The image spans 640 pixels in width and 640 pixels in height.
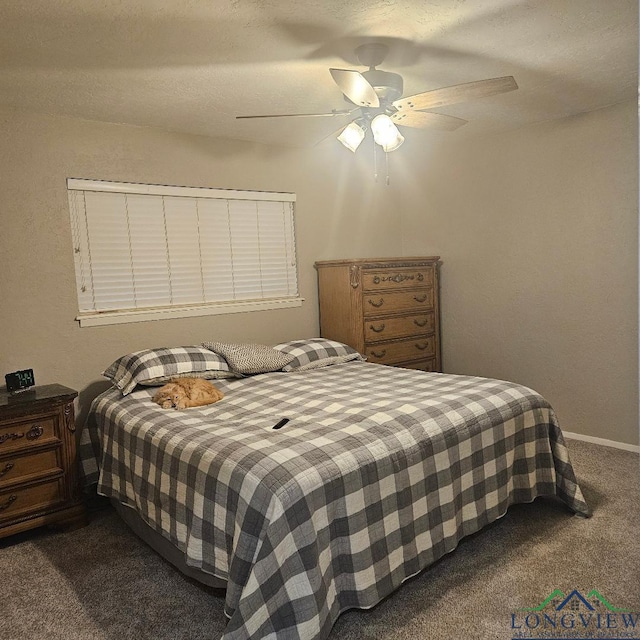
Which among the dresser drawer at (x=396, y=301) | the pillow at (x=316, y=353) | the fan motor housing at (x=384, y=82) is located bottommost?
the pillow at (x=316, y=353)

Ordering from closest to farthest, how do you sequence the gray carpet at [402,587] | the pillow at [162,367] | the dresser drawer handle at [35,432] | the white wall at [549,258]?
the gray carpet at [402,587] < the dresser drawer handle at [35,432] < the pillow at [162,367] < the white wall at [549,258]

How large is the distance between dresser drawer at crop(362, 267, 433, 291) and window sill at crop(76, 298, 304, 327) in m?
0.60

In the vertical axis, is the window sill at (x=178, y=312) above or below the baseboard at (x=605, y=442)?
above

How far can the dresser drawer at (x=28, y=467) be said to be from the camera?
8.40ft

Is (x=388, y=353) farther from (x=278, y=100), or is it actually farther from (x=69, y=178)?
(x=69, y=178)

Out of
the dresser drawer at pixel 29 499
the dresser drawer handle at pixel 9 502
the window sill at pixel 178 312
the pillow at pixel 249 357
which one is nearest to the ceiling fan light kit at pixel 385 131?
the pillow at pixel 249 357

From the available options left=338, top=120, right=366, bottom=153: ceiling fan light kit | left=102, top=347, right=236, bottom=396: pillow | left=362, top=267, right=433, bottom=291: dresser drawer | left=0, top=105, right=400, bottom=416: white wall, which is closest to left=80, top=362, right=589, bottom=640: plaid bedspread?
left=102, top=347, right=236, bottom=396: pillow

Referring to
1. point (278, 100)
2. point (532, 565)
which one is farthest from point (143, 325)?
point (532, 565)

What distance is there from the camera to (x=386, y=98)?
2.62m

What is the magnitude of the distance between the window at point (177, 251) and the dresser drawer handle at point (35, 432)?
0.76 meters

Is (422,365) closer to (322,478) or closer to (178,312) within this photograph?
(178,312)

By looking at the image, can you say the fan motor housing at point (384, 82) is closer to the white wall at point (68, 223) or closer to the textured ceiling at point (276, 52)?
the textured ceiling at point (276, 52)

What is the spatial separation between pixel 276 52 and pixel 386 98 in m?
0.60

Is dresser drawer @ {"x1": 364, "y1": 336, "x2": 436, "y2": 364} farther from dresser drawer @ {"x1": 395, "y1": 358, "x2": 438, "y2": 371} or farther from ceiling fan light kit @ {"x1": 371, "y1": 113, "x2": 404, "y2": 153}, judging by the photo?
ceiling fan light kit @ {"x1": 371, "y1": 113, "x2": 404, "y2": 153}
